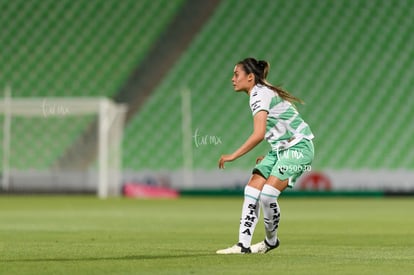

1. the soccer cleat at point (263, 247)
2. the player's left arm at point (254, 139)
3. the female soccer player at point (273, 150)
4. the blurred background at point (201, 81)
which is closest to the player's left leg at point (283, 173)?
the female soccer player at point (273, 150)

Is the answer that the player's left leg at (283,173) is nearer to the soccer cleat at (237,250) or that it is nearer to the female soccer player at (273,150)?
the female soccer player at (273,150)

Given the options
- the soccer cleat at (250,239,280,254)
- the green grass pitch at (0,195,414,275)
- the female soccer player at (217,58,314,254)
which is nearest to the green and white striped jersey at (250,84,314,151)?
the female soccer player at (217,58,314,254)

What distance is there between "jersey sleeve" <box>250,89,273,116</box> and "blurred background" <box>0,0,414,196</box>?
639 inches

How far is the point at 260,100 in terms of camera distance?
7.98 metres

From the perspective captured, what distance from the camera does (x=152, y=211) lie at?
1794 centimetres

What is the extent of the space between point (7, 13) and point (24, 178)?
6.08 meters

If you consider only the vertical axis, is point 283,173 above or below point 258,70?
below

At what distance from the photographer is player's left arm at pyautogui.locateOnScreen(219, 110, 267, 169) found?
7637 millimetres

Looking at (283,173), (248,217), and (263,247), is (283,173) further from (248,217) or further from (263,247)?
(263,247)

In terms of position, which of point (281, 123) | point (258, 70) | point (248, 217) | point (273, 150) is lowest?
point (248, 217)

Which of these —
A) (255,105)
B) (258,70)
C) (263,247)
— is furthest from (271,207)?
(258,70)

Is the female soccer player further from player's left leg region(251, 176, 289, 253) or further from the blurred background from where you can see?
the blurred background

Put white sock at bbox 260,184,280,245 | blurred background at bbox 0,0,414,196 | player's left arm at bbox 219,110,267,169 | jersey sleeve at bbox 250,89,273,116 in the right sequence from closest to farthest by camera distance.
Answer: player's left arm at bbox 219,110,267,169
jersey sleeve at bbox 250,89,273,116
white sock at bbox 260,184,280,245
blurred background at bbox 0,0,414,196

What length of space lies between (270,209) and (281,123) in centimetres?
68
